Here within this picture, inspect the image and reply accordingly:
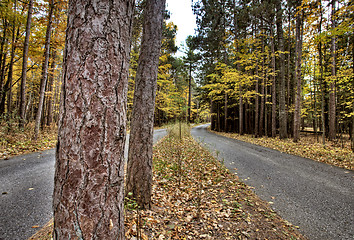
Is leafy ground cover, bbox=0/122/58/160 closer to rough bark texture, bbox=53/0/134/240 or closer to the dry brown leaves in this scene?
the dry brown leaves

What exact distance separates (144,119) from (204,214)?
2.19 m

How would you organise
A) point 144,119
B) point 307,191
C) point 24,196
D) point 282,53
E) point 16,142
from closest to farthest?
point 144,119 → point 24,196 → point 307,191 → point 16,142 → point 282,53

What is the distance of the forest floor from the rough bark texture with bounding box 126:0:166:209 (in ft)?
0.97

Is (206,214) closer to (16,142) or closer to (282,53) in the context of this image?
(16,142)

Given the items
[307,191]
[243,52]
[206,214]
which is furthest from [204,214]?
[243,52]

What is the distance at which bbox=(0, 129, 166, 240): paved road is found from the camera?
2282 mm

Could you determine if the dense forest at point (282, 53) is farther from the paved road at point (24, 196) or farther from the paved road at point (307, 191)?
the paved road at point (24, 196)

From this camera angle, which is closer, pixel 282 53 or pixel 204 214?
pixel 204 214

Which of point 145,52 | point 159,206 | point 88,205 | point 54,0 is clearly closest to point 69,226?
point 88,205

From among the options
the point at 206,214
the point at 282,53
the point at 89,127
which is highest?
the point at 282,53

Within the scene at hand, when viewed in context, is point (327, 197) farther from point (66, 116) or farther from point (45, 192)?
point (45, 192)

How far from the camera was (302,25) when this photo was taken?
1022 centimetres

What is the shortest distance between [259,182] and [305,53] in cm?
1541

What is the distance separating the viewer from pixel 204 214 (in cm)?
296
